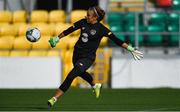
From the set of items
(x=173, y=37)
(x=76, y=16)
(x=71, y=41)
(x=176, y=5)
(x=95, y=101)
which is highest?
(x=176, y=5)

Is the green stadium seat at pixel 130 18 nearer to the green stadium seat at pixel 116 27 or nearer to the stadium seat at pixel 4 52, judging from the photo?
the green stadium seat at pixel 116 27

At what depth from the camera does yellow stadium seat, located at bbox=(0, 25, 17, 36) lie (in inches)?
1022

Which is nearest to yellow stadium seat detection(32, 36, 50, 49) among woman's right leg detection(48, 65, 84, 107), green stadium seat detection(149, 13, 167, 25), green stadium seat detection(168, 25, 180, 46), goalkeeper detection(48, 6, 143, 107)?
green stadium seat detection(149, 13, 167, 25)

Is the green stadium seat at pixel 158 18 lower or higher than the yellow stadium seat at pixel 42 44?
higher

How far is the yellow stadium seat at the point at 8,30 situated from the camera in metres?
26.0

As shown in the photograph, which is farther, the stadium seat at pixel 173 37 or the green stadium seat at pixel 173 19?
the green stadium seat at pixel 173 19

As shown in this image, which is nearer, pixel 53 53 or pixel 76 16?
pixel 53 53

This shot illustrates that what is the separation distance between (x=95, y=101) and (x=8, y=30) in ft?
31.8

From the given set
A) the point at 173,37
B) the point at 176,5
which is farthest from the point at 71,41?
the point at 176,5

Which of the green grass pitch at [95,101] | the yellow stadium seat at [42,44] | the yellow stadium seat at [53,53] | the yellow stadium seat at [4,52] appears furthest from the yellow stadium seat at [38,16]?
the green grass pitch at [95,101]

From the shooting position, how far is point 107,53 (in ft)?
79.6

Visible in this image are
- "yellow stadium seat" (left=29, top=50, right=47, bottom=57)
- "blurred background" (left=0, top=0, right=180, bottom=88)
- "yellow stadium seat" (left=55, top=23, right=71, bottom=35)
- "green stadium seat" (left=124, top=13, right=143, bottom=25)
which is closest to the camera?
"blurred background" (left=0, top=0, right=180, bottom=88)

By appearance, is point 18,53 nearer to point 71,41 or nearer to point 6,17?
point 71,41

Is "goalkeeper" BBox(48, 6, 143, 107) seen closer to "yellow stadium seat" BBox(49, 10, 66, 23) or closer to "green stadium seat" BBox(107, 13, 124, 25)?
"green stadium seat" BBox(107, 13, 124, 25)
